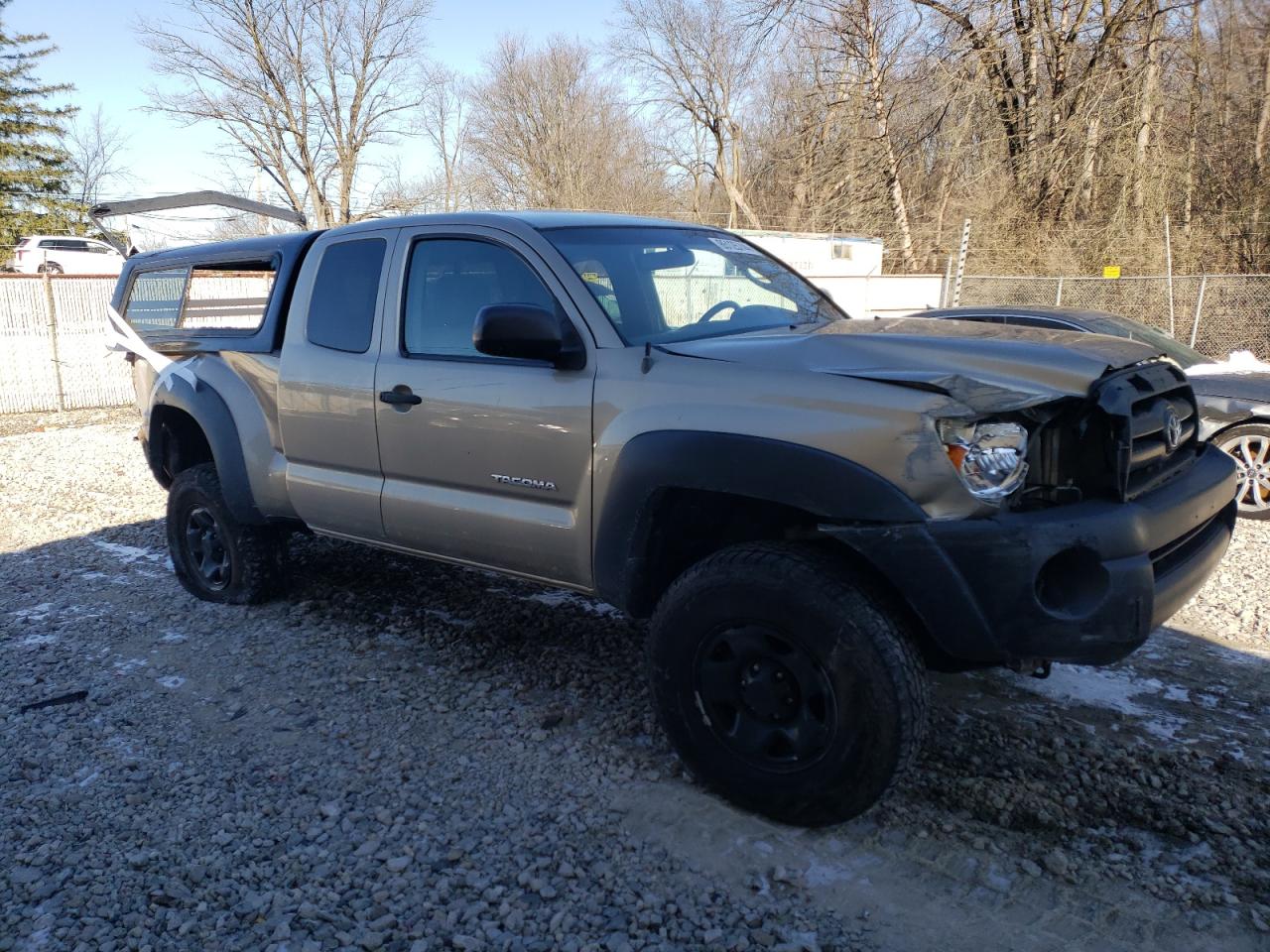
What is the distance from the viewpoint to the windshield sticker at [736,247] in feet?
14.5

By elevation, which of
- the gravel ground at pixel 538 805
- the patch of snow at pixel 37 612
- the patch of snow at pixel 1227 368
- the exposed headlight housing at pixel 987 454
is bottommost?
the patch of snow at pixel 37 612

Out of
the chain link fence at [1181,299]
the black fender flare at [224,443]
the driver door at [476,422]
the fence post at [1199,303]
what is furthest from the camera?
the chain link fence at [1181,299]

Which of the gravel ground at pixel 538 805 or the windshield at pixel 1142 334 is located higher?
the windshield at pixel 1142 334

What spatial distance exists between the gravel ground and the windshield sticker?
6.41 ft

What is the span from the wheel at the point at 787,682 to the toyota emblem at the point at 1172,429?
1138mm

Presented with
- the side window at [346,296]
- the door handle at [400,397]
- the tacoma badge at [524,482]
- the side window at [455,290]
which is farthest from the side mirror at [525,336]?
the side window at [346,296]

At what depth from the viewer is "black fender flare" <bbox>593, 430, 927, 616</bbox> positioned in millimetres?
2832

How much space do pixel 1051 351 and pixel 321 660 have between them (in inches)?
138

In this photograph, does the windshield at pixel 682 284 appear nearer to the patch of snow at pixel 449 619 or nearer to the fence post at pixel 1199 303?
the patch of snow at pixel 449 619

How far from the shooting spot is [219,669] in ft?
15.0

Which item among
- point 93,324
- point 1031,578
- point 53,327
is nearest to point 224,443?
point 1031,578

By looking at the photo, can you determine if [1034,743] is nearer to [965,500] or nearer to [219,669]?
[965,500]

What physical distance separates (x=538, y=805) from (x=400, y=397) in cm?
178

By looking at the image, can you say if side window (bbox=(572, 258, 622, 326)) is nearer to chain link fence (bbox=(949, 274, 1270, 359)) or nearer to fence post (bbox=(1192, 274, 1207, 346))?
chain link fence (bbox=(949, 274, 1270, 359))
